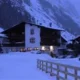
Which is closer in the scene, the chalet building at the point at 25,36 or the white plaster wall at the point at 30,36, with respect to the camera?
the chalet building at the point at 25,36

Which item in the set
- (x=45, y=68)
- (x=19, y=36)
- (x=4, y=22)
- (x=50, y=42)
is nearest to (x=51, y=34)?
Result: (x=50, y=42)

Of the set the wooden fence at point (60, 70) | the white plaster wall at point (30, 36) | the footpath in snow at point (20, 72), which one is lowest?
the footpath in snow at point (20, 72)

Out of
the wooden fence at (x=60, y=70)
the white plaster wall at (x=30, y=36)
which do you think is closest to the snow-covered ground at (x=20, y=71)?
the wooden fence at (x=60, y=70)

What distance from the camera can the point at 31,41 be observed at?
8981 cm

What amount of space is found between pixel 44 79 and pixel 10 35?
70.4 meters

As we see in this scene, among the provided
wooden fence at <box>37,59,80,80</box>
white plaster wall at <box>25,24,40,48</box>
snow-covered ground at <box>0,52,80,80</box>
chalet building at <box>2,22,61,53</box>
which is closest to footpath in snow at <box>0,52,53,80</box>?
snow-covered ground at <box>0,52,80,80</box>

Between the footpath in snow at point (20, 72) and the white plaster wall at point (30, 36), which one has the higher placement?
the white plaster wall at point (30, 36)

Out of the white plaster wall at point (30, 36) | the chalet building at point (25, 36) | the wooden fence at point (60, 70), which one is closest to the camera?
the wooden fence at point (60, 70)

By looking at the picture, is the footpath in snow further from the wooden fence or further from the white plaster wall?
the white plaster wall

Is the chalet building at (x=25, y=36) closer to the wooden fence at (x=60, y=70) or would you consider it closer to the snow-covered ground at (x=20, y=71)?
the snow-covered ground at (x=20, y=71)

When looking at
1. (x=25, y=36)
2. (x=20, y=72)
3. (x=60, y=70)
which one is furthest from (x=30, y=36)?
(x=60, y=70)

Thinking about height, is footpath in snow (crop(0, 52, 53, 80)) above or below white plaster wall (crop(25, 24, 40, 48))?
below

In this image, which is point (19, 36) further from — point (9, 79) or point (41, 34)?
point (9, 79)

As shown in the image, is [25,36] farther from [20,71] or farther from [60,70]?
[60,70]
